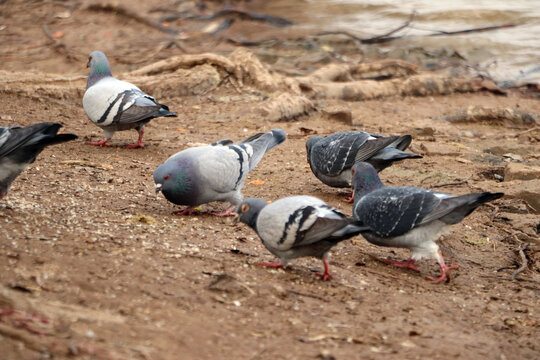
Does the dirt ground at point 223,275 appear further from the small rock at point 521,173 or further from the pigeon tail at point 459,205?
the pigeon tail at point 459,205

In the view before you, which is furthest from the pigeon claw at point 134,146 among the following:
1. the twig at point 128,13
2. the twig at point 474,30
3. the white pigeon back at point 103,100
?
the twig at point 474,30

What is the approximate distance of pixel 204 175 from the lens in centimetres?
514

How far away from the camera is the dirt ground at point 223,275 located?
3.07 meters

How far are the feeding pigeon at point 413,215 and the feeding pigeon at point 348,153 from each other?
4.41ft

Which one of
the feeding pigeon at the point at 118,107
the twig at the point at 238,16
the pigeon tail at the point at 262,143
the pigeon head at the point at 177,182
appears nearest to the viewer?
the pigeon head at the point at 177,182

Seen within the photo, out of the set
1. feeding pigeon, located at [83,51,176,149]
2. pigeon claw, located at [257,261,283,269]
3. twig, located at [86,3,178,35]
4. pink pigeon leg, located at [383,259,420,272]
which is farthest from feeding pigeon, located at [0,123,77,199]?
twig, located at [86,3,178,35]

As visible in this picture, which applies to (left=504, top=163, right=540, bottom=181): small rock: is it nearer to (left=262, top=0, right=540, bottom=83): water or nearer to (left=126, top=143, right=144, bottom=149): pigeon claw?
(left=126, top=143, right=144, bottom=149): pigeon claw

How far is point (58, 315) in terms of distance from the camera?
301 cm

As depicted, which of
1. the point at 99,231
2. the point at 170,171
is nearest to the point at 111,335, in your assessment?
the point at 99,231

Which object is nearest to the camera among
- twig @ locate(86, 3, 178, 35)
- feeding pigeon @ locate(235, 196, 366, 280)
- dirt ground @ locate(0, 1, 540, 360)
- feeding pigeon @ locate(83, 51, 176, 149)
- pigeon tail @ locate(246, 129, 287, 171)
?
dirt ground @ locate(0, 1, 540, 360)

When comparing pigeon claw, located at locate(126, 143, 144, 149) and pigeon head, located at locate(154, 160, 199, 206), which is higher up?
pigeon head, located at locate(154, 160, 199, 206)

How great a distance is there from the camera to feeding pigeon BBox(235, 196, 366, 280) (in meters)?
3.93

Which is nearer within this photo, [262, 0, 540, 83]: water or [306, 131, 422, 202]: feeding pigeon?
[306, 131, 422, 202]: feeding pigeon

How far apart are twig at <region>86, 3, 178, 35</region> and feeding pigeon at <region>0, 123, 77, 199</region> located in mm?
9978
